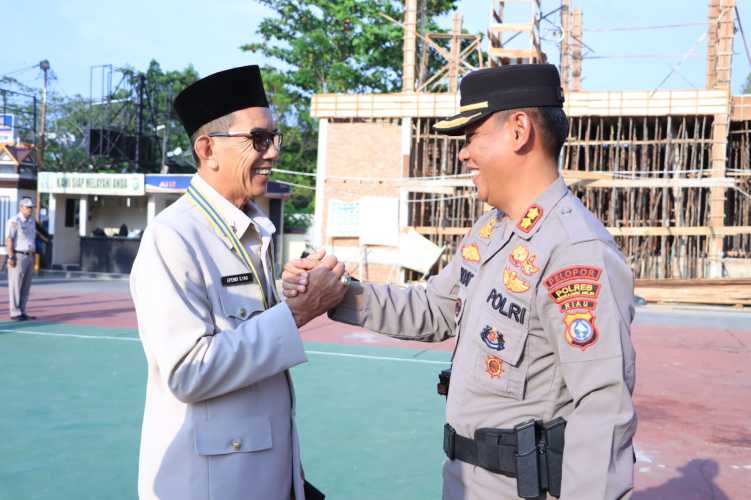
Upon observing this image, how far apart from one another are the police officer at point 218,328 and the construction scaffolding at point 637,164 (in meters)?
13.9

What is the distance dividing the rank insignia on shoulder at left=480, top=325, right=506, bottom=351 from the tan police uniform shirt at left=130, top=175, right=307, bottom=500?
54 cm

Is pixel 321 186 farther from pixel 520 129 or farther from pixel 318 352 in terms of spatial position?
pixel 520 129

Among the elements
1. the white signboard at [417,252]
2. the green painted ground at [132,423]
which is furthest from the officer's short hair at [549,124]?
the white signboard at [417,252]

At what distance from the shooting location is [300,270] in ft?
7.86

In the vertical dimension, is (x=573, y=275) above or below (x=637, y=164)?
below

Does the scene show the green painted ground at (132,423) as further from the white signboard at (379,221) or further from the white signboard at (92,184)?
the white signboard at (92,184)

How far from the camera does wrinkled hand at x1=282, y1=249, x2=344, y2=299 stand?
229cm

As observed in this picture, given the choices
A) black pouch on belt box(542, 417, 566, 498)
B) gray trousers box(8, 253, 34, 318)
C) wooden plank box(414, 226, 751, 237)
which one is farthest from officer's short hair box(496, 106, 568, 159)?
wooden plank box(414, 226, 751, 237)

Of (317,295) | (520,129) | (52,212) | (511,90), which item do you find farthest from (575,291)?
(52,212)

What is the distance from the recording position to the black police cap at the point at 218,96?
2.21m

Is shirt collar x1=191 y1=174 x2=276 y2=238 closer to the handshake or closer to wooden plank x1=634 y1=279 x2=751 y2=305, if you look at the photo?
the handshake

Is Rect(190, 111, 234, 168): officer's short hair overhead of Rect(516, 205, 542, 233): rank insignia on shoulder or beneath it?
overhead

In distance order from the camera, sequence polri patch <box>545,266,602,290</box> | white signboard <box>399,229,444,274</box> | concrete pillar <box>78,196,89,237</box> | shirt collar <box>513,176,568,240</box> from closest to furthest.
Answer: polri patch <box>545,266,602,290</box> → shirt collar <box>513,176,568,240</box> → white signboard <box>399,229,444,274</box> → concrete pillar <box>78,196,89,237</box>

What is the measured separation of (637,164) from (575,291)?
1757 centimetres
